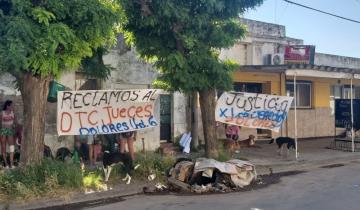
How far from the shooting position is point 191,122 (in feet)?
56.9

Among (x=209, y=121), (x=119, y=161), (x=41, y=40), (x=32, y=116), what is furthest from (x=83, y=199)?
(x=209, y=121)

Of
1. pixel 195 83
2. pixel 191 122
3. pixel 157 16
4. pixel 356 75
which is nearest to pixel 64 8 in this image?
pixel 157 16

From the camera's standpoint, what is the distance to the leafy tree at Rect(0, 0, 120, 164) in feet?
27.7

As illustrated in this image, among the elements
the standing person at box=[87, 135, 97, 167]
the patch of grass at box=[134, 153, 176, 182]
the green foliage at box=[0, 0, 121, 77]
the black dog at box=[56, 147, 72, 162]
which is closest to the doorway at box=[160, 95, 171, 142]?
the standing person at box=[87, 135, 97, 167]

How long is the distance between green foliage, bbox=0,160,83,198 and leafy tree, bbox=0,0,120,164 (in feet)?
1.17

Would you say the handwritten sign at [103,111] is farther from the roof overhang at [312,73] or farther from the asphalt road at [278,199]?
the roof overhang at [312,73]

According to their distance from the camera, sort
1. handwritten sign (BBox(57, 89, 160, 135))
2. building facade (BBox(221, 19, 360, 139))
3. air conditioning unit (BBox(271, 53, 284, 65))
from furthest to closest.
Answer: air conditioning unit (BBox(271, 53, 284, 65)), building facade (BBox(221, 19, 360, 139)), handwritten sign (BBox(57, 89, 160, 135))

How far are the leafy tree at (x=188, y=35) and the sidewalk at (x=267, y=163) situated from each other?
2.55 m

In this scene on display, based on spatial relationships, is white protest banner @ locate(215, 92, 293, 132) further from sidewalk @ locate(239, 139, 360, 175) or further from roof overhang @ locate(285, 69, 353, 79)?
roof overhang @ locate(285, 69, 353, 79)

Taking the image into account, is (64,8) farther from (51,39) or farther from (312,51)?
(312,51)

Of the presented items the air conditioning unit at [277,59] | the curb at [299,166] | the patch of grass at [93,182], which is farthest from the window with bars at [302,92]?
the patch of grass at [93,182]

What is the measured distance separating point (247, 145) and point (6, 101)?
9.08 metres

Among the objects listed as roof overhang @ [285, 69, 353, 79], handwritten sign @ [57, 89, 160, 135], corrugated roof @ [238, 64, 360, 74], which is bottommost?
handwritten sign @ [57, 89, 160, 135]

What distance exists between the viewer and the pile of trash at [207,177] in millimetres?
10172
